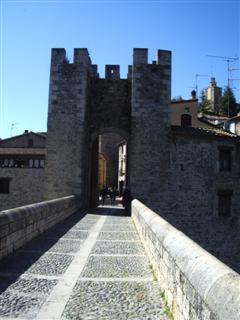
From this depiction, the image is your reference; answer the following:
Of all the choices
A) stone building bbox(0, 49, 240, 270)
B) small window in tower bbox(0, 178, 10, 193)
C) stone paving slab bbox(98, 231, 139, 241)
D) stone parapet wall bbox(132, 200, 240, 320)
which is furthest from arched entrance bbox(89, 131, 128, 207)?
stone parapet wall bbox(132, 200, 240, 320)

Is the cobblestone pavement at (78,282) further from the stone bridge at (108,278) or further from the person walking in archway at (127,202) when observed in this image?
the person walking in archway at (127,202)

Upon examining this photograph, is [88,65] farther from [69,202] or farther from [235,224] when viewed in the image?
[235,224]

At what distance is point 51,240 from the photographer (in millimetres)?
10117

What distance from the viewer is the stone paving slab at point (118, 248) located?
8977 mm

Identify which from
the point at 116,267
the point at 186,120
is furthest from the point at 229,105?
the point at 116,267

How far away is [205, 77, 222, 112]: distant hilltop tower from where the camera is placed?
70.9 metres

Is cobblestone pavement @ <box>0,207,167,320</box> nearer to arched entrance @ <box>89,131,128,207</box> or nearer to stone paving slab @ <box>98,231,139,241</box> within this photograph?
stone paving slab @ <box>98,231,139,241</box>

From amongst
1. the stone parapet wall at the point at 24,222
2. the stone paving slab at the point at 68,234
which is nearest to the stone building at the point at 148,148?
the stone parapet wall at the point at 24,222

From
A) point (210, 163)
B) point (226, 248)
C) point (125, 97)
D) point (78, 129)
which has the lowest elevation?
point (226, 248)

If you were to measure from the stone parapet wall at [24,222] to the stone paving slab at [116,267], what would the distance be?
5.12ft

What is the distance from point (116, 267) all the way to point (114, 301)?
2.14m

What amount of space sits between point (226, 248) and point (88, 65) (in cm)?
1239

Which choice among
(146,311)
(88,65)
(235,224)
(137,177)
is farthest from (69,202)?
(146,311)

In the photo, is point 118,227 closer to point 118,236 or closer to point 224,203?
point 118,236
